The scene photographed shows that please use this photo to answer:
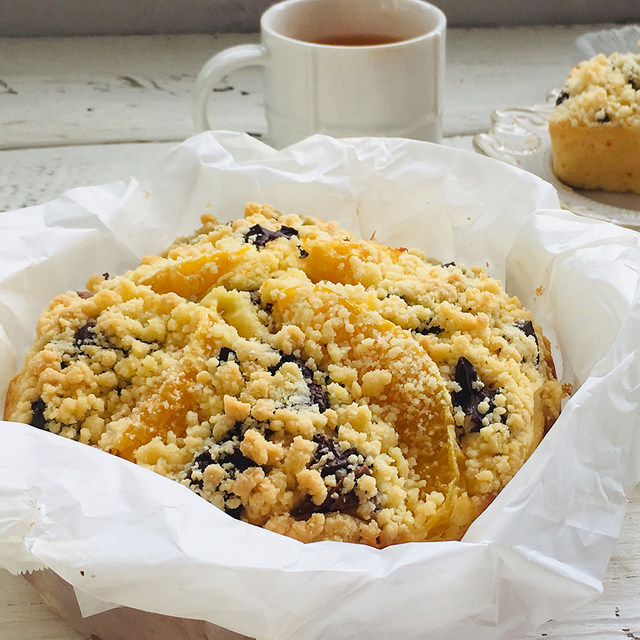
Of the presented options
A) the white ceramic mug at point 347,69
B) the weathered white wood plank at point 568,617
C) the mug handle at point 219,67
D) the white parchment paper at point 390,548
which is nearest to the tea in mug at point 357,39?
the white ceramic mug at point 347,69


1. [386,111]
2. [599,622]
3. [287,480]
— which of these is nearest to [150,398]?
[287,480]

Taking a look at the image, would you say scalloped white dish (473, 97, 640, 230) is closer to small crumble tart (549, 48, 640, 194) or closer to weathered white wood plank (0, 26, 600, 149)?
small crumble tart (549, 48, 640, 194)

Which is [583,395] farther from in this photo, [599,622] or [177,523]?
[177,523]

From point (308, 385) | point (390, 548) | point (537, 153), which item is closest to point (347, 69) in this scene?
point (537, 153)

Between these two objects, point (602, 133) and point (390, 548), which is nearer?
point (390, 548)

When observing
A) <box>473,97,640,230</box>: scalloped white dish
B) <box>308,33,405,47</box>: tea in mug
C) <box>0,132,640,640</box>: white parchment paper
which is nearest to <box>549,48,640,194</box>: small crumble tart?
<box>473,97,640,230</box>: scalloped white dish

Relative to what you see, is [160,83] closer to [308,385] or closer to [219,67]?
[219,67]
